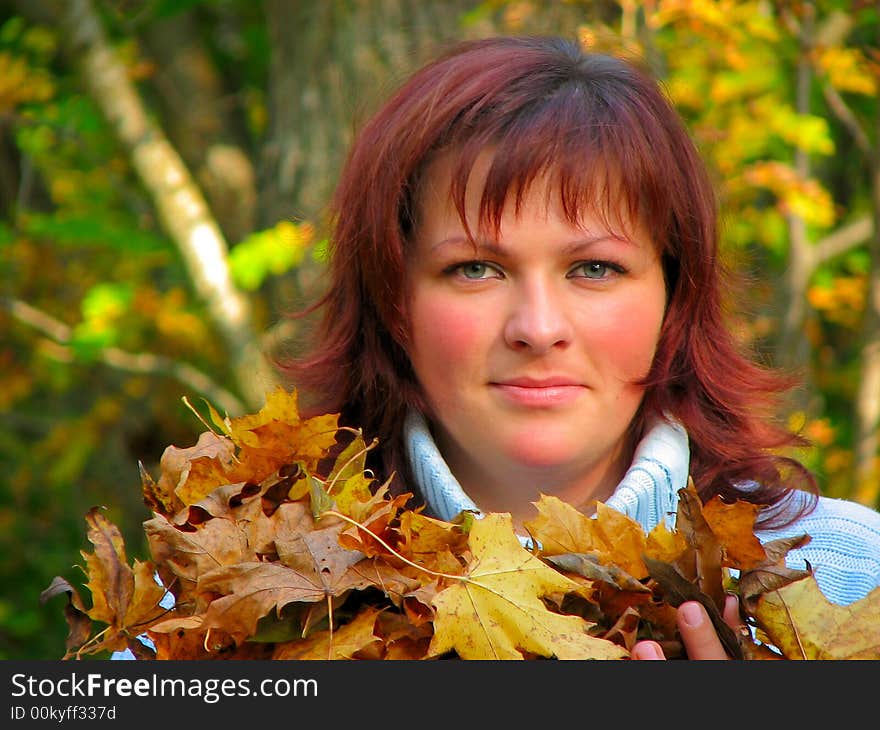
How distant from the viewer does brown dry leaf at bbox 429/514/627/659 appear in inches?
47.4

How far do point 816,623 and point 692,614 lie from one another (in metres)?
0.13

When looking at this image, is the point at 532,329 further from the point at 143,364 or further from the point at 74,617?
the point at 143,364

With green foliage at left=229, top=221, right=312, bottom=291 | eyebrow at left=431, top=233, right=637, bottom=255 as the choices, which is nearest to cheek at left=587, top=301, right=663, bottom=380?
eyebrow at left=431, top=233, right=637, bottom=255

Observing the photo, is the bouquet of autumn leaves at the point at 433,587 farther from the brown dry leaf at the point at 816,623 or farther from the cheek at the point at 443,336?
the cheek at the point at 443,336

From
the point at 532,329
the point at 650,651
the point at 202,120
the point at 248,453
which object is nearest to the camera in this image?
the point at 650,651

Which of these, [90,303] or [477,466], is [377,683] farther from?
[90,303]

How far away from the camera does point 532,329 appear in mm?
1634

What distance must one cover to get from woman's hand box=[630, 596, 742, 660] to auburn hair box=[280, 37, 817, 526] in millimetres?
653

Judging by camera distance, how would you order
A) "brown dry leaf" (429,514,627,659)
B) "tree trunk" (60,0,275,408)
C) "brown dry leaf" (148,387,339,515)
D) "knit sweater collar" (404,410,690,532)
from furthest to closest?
1. "tree trunk" (60,0,275,408)
2. "knit sweater collar" (404,410,690,532)
3. "brown dry leaf" (148,387,339,515)
4. "brown dry leaf" (429,514,627,659)

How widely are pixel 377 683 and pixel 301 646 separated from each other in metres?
0.14

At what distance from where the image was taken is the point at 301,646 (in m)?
1.27

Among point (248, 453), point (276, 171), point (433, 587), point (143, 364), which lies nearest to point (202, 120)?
point (276, 171)

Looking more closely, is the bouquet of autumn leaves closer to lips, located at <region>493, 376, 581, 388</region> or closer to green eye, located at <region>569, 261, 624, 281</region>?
lips, located at <region>493, 376, 581, 388</region>

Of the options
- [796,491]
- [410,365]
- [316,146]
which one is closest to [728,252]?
[796,491]
